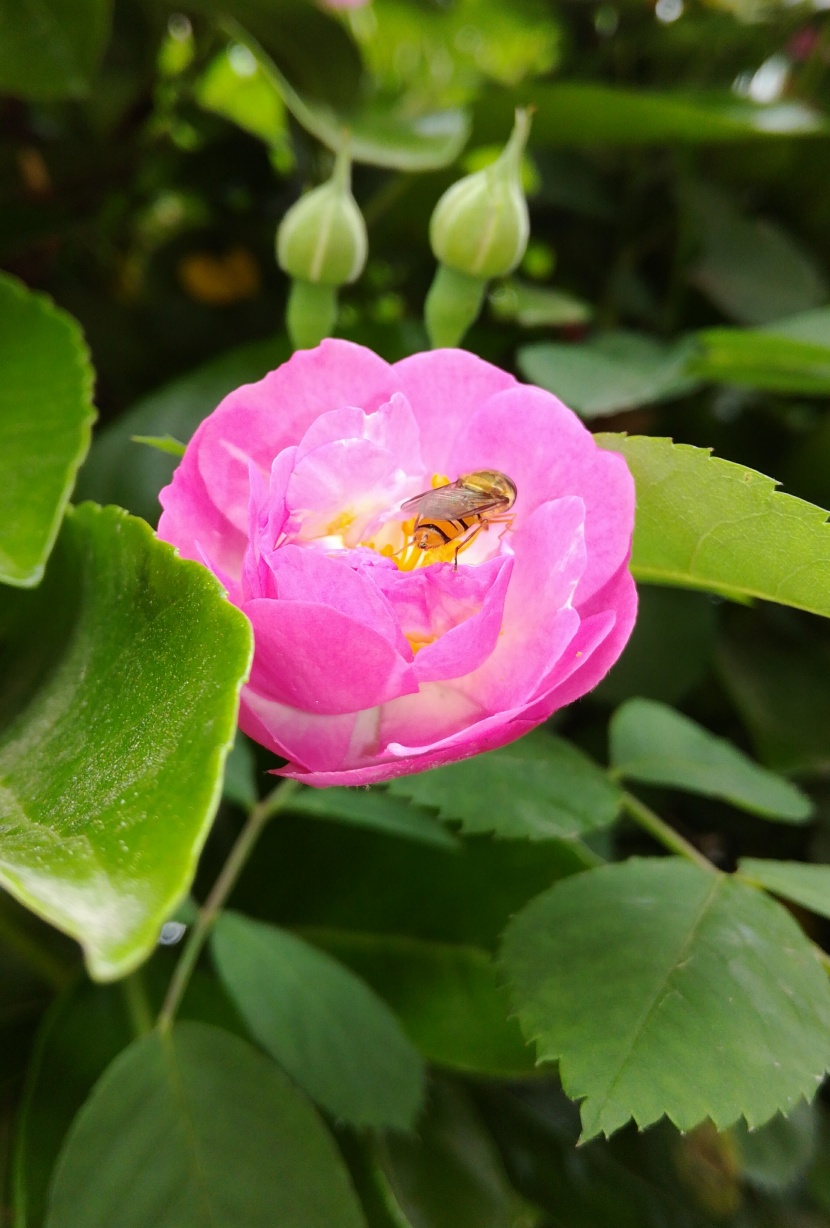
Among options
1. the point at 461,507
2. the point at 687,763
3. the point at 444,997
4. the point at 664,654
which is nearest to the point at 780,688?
the point at 664,654

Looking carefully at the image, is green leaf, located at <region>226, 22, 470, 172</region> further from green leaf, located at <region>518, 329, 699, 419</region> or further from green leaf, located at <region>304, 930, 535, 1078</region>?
green leaf, located at <region>304, 930, 535, 1078</region>

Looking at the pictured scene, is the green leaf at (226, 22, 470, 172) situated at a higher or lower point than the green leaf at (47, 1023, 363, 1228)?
higher

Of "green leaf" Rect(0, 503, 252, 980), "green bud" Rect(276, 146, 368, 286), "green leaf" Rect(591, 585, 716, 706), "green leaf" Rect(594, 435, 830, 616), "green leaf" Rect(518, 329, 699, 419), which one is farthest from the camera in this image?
"green leaf" Rect(591, 585, 716, 706)

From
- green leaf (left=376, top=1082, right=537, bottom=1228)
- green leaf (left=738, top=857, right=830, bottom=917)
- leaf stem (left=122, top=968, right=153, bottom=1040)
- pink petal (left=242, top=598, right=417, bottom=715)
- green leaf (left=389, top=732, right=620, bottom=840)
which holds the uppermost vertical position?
pink petal (left=242, top=598, right=417, bottom=715)

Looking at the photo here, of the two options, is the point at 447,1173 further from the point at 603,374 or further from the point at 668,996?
the point at 603,374

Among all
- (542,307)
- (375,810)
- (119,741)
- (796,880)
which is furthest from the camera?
(542,307)

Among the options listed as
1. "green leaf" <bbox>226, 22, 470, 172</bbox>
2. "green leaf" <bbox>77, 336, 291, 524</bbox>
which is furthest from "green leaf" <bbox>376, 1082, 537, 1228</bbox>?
"green leaf" <bbox>226, 22, 470, 172</bbox>

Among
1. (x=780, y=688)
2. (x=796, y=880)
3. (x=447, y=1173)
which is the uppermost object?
(x=796, y=880)

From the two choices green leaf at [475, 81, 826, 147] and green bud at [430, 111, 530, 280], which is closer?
green bud at [430, 111, 530, 280]
